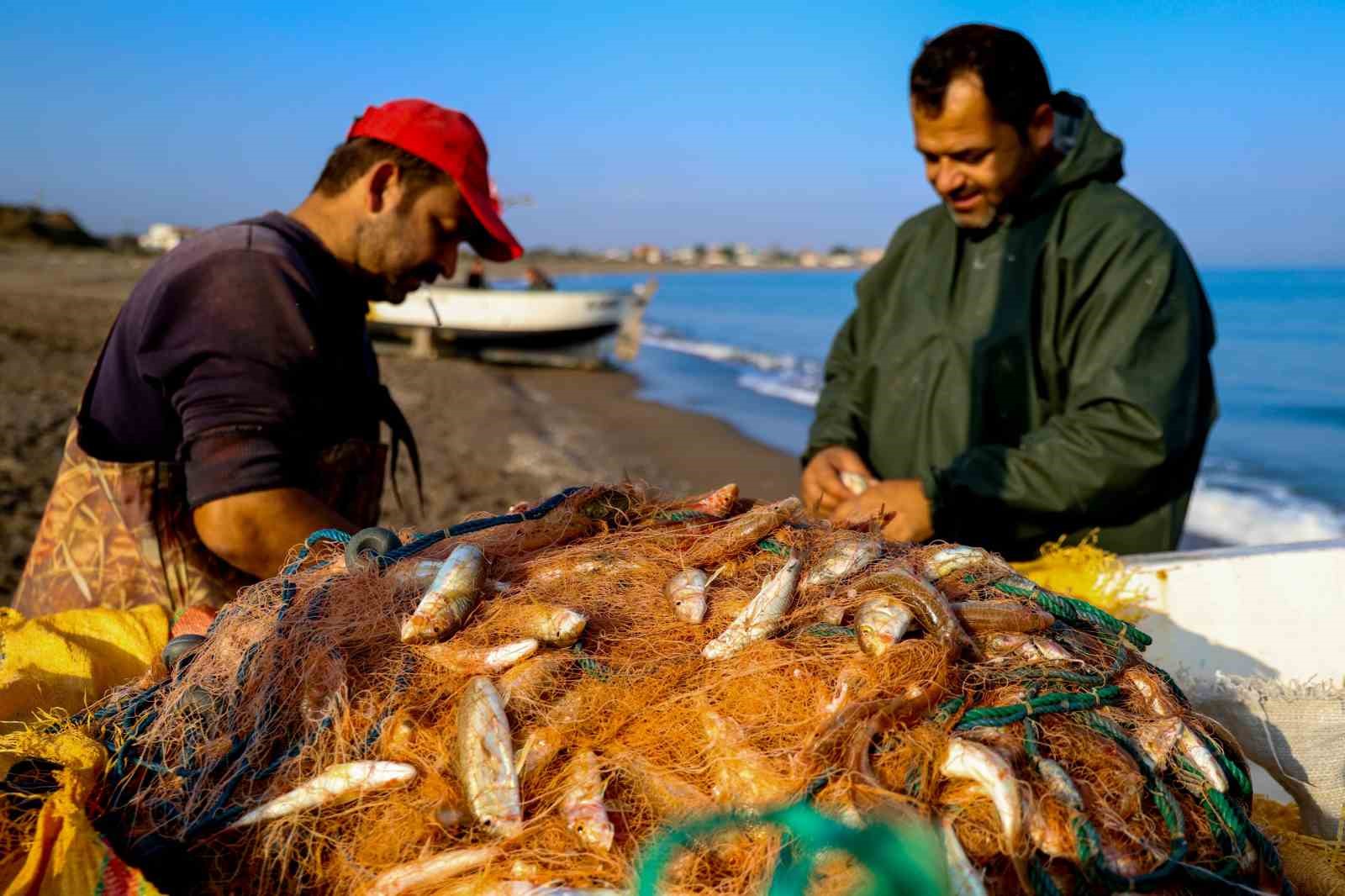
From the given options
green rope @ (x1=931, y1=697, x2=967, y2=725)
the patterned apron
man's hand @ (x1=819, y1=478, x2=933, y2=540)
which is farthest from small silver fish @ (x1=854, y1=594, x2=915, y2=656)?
the patterned apron

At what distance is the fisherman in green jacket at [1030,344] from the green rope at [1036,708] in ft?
4.76

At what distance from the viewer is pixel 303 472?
110 inches

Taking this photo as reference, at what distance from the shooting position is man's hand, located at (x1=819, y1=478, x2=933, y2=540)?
332cm

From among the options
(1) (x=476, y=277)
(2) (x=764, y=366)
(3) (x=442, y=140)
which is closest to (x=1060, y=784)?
(3) (x=442, y=140)

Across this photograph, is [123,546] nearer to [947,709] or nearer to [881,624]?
[881,624]

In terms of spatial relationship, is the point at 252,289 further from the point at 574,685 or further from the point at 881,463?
the point at 881,463

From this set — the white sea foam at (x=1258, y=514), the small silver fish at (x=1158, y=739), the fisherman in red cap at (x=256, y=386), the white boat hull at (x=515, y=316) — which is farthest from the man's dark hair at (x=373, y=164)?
the white boat hull at (x=515, y=316)

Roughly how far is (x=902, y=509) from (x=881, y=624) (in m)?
1.76

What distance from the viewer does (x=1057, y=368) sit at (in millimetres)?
3643

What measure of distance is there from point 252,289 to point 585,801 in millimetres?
1956

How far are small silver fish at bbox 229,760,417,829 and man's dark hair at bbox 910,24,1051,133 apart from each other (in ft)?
10.5

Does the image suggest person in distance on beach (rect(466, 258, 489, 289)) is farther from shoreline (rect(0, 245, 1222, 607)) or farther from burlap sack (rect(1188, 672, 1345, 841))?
burlap sack (rect(1188, 672, 1345, 841))

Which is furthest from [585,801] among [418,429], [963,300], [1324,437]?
[1324,437]

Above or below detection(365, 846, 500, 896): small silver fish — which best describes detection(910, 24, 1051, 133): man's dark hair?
above
